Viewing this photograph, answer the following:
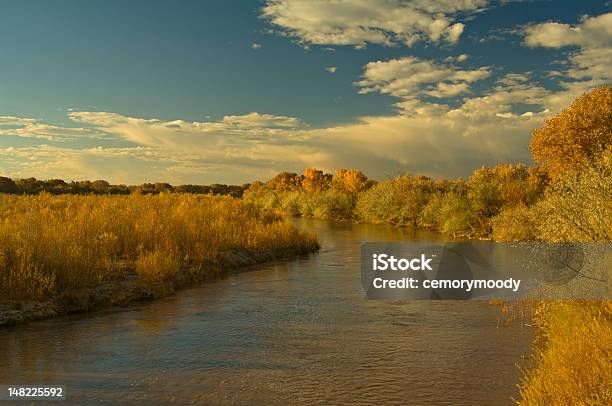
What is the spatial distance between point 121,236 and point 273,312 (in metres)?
7.84

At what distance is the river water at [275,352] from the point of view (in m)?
8.69

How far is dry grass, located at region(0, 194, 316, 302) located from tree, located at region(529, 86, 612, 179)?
13.7m

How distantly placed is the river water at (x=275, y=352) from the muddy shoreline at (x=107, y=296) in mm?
414

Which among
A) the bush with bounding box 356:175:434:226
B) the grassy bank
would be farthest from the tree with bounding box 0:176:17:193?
the bush with bounding box 356:175:434:226

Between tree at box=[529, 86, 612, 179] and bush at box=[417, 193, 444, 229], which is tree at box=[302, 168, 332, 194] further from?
tree at box=[529, 86, 612, 179]

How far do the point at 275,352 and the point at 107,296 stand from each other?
6.55 metres

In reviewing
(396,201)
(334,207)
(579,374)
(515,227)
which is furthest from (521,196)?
(579,374)

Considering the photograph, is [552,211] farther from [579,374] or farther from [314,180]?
[314,180]

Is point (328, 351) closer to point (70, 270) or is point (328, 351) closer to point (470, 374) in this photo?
point (470, 374)

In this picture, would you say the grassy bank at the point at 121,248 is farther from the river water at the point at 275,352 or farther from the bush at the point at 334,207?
the bush at the point at 334,207

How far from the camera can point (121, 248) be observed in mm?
19031

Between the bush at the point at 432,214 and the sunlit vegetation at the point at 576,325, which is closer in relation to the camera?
the sunlit vegetation at the point at 576,325

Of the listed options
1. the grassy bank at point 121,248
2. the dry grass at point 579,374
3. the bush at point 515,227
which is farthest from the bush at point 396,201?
the dry grass at point 579,374

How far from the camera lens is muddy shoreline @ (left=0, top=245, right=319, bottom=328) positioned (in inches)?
505
